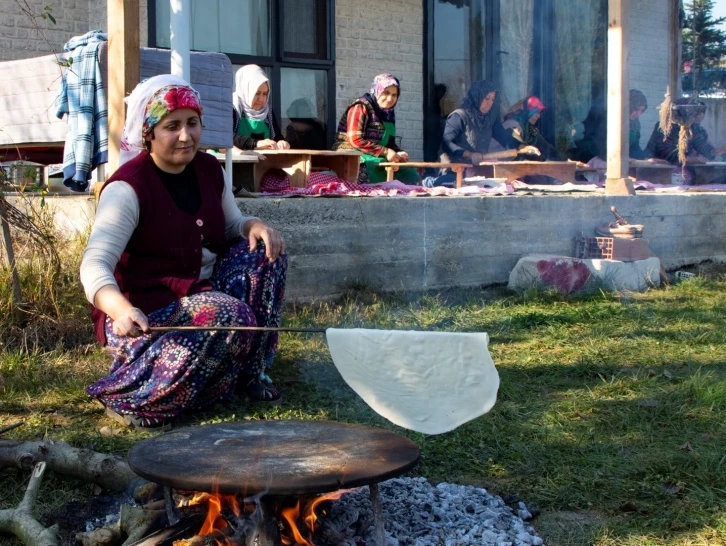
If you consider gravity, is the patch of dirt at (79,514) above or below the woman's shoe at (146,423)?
below

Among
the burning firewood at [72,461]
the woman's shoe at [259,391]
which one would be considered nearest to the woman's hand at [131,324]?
the burning firewood at [72,461]

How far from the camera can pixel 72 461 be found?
3.10 meters

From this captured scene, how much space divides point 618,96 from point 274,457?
641 cm

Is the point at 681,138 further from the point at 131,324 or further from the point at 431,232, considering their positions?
the point at 131,324

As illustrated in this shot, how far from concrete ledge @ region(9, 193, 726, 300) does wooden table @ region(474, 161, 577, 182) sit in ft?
4.98

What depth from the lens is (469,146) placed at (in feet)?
32.4

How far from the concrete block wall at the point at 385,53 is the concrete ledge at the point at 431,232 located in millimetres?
3562

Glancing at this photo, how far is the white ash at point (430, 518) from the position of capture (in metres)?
2.62

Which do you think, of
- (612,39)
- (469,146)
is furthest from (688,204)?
(469,146)

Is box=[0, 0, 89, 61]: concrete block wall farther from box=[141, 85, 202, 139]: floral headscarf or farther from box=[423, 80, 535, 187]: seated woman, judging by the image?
box=[141, 85, 202, 139]: floral headscarf

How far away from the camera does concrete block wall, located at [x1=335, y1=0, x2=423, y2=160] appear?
33.9ft

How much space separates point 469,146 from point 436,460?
6.86 metres

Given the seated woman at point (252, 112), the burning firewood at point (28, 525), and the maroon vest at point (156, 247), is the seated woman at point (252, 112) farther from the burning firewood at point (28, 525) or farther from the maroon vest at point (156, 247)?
the burning firewood at point (28, 525)

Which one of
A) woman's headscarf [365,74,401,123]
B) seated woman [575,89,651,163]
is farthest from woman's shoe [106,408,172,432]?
seated woman [575,89,651,163]
